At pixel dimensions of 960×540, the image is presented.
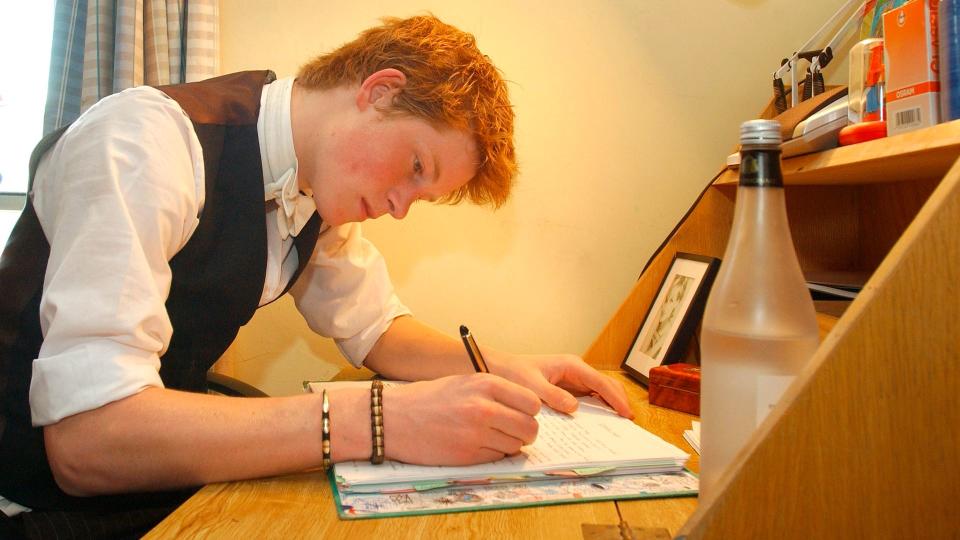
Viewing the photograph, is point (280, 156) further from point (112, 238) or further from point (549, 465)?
point (549, 465)

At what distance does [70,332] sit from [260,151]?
0.39 m

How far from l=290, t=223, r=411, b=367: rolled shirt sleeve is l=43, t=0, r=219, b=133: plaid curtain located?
549 millimetres

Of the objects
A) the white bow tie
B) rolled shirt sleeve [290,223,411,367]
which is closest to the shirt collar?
the white bow tie

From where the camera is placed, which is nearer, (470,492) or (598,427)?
(470,492)

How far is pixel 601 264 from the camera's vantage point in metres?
1.67

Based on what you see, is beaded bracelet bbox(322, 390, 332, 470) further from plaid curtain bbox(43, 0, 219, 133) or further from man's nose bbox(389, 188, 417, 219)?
plaid curtain bbox(43, 0, 219, 133)

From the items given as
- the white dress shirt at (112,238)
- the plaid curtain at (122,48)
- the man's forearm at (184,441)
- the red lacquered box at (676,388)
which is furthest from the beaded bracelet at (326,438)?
the plaid curtain at (122,48)

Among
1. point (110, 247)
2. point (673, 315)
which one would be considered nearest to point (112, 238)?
point (110, 247)

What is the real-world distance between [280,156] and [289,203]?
7 cm

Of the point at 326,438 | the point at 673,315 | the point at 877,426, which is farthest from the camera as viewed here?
the point at 673,315

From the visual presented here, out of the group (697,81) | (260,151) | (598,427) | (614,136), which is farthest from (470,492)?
(697,81)

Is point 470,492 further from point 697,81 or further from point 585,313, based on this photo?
point 697,81

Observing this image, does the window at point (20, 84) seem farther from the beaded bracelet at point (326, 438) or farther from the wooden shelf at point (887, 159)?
the wooden shelf at point (887, 159)

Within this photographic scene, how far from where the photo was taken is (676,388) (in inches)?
42.5
